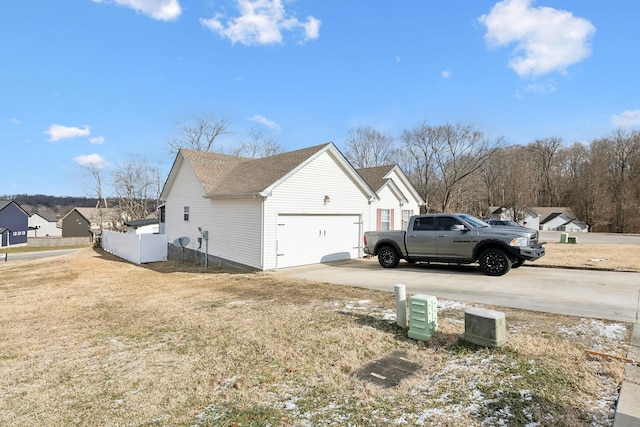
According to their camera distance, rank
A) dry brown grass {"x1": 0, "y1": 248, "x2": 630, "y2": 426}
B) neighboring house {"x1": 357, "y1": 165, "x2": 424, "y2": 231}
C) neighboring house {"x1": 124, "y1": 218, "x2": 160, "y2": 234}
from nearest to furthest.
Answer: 1. dry brown grass {"x1": 0, "y1": 248, "x2": 630, "y2": 426}
2. neighboring house {"x1": 357, "y1": 165, "x2": 424, "y2": 231}
3. neighboring house {"x1": 124, "y1": 218, "x2": 160, "y2": 234}

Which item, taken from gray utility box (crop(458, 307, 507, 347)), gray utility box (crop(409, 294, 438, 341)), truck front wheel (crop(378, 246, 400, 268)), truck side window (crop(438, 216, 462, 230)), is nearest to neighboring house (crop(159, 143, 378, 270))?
truck front wheel (crop(378, 246, 400, 268))

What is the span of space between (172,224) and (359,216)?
11470mm

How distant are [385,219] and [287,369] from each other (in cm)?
1649

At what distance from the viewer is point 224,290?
9.40 m

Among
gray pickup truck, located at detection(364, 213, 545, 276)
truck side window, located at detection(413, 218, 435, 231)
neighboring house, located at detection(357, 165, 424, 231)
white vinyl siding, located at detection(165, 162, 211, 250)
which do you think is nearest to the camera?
gray pickup truck, located at detection(364, 213, 545, 276)

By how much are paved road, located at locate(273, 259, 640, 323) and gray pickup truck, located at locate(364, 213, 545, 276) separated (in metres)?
0.43

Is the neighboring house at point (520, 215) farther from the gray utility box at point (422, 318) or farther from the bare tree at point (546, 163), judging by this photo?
the gray utility box at point (422, 318)

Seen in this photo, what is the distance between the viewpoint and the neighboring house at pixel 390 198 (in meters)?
19.6

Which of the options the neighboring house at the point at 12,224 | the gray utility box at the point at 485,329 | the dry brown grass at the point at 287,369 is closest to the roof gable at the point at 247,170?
the dry brown grass at the point at 287,369

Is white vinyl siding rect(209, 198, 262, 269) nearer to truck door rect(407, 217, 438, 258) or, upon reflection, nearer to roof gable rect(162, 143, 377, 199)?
roof gable rect(162, 143, 377, 199)

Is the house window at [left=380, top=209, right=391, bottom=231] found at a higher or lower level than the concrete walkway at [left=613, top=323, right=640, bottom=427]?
higher

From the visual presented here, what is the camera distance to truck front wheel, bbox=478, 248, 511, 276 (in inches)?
375

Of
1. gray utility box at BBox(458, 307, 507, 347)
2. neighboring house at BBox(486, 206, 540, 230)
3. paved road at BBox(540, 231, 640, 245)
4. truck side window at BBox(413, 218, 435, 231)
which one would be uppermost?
neighboring house at BBox(486, 206, 540, 230)

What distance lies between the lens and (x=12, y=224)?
1962 inches
